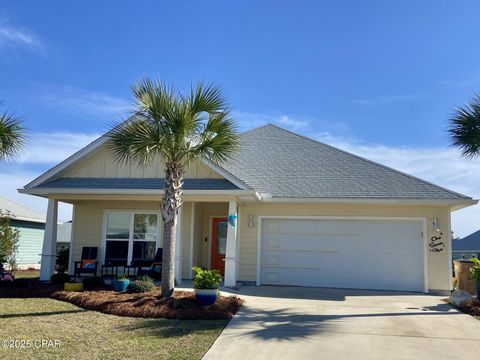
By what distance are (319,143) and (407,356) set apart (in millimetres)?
11888

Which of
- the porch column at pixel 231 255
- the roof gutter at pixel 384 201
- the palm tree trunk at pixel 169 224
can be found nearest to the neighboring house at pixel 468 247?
the roof gutter at pixel 384 201

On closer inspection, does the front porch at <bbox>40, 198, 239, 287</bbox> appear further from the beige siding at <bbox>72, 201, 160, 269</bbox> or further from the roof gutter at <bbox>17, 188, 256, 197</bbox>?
the roof gutter at <bbox>17, 188, 256, 197</bbox>

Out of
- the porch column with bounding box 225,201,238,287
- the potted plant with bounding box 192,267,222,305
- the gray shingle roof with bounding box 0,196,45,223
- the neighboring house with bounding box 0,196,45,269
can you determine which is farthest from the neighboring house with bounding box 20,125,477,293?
the neighboring house with bounding box 0,196,45,269

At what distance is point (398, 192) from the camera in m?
13.9

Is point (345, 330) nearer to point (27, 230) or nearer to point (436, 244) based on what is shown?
point (436, 244)

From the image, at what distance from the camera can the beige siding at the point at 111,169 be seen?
13398 millimetres

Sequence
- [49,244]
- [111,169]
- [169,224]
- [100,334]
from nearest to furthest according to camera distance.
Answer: [100,334], [169,224], [49,244], [111,169]

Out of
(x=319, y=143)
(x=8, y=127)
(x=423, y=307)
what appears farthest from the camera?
(x=319, y=143)

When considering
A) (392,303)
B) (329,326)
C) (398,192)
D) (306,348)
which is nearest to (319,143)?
(398,192)

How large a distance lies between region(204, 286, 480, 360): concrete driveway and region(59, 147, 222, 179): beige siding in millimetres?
3994

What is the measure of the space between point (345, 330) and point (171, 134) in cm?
543

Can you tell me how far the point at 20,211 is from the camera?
2378 cm

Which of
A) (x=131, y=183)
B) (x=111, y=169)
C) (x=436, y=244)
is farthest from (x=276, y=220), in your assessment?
(x=111, y=169)

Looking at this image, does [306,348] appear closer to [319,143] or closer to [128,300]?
[128,300]
